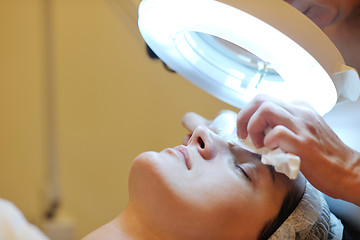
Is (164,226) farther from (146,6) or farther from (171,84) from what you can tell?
(171,84)

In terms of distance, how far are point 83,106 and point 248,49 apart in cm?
139

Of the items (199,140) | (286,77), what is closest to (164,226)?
(199,140)

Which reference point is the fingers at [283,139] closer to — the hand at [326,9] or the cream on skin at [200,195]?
the cream on skin at [200,195]

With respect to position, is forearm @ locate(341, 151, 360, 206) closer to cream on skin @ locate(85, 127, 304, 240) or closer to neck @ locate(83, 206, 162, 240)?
cream on skin @ locate(85, 127, 304, 240)

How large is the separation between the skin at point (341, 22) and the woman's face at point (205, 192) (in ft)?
1.12

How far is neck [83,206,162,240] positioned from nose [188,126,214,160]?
19cm

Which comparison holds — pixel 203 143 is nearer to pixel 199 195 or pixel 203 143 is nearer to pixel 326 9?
pixel 199 195

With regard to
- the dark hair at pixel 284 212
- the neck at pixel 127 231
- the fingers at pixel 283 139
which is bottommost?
the neck at pixel 127 231

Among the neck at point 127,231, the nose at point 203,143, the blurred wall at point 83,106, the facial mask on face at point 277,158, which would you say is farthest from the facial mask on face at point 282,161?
the blurred wall at point 83,106

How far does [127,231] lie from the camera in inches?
34.3

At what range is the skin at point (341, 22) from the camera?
92 cm

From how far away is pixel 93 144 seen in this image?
207 cm

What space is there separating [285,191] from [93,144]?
4.48 feet

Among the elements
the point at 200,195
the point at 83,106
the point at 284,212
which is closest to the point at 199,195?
the point at 200,195
